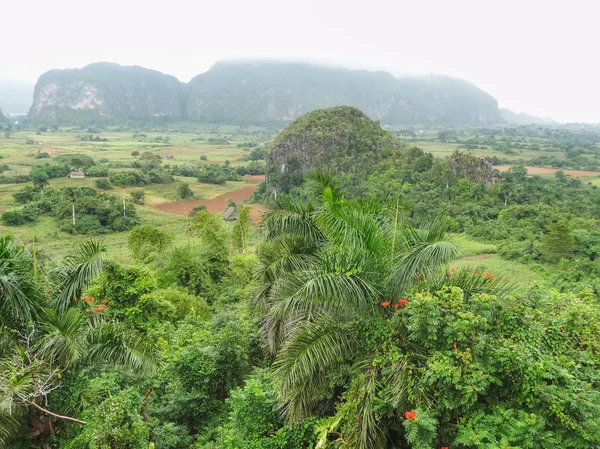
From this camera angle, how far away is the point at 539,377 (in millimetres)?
3303

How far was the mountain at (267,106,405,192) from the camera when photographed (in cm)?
4797

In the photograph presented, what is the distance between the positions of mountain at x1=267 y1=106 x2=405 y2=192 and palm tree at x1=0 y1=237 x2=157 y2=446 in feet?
139

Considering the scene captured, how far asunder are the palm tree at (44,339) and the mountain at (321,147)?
42.4m

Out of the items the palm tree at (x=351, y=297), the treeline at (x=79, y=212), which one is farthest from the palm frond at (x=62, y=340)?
the treeline at (x=79, y=212)

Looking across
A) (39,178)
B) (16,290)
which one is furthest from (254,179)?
(16,290)

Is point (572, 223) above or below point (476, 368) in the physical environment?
below

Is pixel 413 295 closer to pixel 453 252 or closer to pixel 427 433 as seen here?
pixel 453 252

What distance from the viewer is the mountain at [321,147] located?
4797 centimetres

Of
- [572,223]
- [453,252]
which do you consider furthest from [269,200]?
[572,223]

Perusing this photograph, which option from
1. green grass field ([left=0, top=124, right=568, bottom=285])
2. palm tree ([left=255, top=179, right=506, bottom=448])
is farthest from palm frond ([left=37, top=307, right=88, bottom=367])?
green grass field ([left=0, top=124, right=568, bottom=285])

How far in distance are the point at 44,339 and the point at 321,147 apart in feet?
151

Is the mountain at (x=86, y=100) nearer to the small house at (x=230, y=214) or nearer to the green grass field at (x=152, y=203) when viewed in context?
the green grass field at (x=152, y=203)

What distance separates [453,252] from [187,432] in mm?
4280

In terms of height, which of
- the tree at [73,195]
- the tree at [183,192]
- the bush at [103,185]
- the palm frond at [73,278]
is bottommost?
the tree at [183,192]
